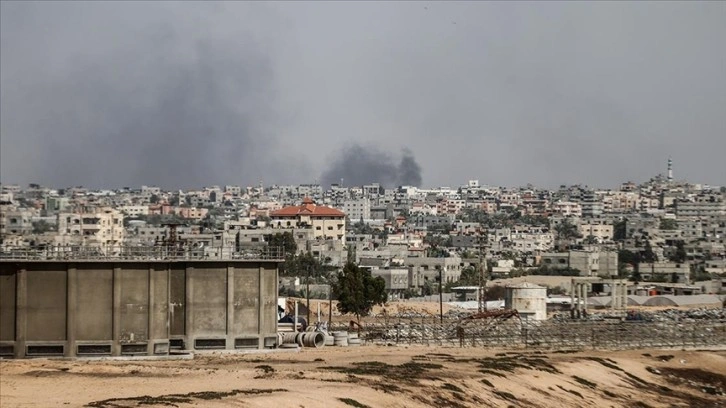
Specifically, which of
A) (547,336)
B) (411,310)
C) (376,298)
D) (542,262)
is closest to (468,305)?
(411,310)

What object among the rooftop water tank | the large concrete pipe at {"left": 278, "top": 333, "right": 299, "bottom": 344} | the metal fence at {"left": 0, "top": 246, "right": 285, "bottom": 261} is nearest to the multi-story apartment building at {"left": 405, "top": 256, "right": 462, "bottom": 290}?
the rooftop water tank

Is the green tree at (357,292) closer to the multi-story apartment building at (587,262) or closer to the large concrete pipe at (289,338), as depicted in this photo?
the large concrete pipe at (289,338)

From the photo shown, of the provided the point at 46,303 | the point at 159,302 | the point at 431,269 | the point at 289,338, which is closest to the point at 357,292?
the point at 289,338

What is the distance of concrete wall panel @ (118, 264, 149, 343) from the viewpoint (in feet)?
222

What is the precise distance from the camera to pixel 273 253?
75.1 m

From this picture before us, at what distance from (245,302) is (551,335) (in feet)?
93.5

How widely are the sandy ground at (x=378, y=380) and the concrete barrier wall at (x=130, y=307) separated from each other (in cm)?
159

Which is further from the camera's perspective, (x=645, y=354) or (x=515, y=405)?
(x=645, y=354)

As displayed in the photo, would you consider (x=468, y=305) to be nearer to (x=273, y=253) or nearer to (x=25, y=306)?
(x=273, y=253)

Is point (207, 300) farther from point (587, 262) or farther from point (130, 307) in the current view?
point (587, 262)

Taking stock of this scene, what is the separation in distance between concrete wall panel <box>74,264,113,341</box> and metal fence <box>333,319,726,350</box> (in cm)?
2290

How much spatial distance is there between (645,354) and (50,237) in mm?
109244

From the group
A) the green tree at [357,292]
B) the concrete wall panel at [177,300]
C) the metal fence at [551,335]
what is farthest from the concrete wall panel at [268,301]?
the green tree at [357,292]

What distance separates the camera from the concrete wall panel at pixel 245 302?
231 feet
